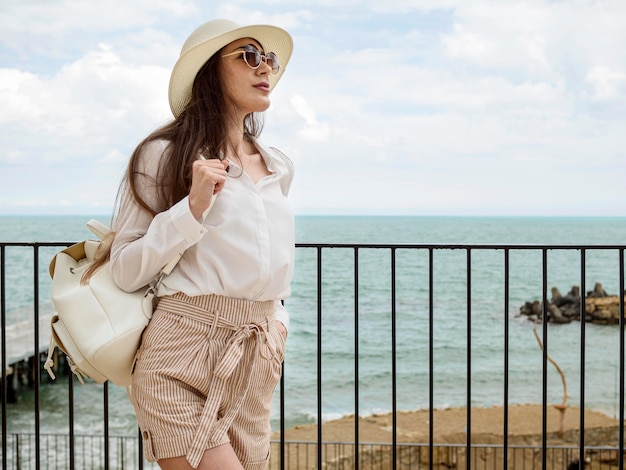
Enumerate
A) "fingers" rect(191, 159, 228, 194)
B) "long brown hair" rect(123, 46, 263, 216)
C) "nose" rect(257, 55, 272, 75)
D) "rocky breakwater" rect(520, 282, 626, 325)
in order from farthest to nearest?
"rocky breakwater" rect(520, 282, 626, 325)
"nose" rect(257, 55, 272, 75)
"long brown hair" rect(123, 46, 263, 216)
"fingers" rect(191, 159, 228, 194)

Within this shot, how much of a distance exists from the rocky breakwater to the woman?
30994 millimetres

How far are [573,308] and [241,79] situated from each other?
34345 millimetres

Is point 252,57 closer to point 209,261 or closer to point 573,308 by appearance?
point 209,261

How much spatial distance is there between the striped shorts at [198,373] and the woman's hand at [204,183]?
8.1 inches

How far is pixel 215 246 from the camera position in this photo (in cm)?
139

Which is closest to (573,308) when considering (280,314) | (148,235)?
(280,314)

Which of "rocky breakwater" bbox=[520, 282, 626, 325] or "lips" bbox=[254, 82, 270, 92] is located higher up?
"lips" bbox=[254, 82, 270, 92]

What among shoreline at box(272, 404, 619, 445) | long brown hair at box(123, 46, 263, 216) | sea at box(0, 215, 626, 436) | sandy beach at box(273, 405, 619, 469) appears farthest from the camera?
sea at box(0, 215, 626, 436)

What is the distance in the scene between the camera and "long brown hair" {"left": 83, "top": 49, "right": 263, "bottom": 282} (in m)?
1.41

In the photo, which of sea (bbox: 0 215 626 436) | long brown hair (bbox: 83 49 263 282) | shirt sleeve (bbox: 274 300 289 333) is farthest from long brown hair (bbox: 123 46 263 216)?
sea (bbox: 0 215 626 436)

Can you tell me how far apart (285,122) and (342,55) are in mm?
9333

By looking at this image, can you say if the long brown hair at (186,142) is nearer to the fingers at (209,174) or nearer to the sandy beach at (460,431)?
the fingers at (209,174)

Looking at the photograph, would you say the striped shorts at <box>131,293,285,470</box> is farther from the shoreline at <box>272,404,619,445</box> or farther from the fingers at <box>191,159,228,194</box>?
the shoreline at <box>272,404,619,445</box>

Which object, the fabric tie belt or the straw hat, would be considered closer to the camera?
the fabric tie belt
